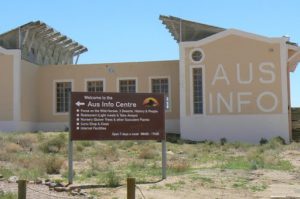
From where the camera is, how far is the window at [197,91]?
3584 cm

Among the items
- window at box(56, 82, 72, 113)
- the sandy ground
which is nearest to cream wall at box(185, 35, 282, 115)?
window at box(56, 82, 72, 113)

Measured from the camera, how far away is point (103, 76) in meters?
39.0

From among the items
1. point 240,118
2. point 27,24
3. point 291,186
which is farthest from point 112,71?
point 291,186

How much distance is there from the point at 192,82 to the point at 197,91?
0.76m

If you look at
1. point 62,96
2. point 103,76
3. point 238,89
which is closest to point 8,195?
point 238,89

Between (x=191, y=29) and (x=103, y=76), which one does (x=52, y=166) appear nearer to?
(x=191, y=29)

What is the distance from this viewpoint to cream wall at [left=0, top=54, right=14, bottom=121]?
122ft

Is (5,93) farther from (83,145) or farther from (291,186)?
(291,186)

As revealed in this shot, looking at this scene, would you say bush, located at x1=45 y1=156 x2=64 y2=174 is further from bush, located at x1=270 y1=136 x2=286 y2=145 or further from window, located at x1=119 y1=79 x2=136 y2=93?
window, located at x1=119 y1=79 x2=136 y2=93

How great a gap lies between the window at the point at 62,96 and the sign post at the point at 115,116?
2496cm

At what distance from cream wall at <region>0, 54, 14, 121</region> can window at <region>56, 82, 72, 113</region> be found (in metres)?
3.89

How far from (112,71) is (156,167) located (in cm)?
2076

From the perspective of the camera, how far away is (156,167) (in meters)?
18.7

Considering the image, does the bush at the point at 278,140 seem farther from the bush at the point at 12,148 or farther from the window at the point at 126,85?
the bush at the point at 12,148
